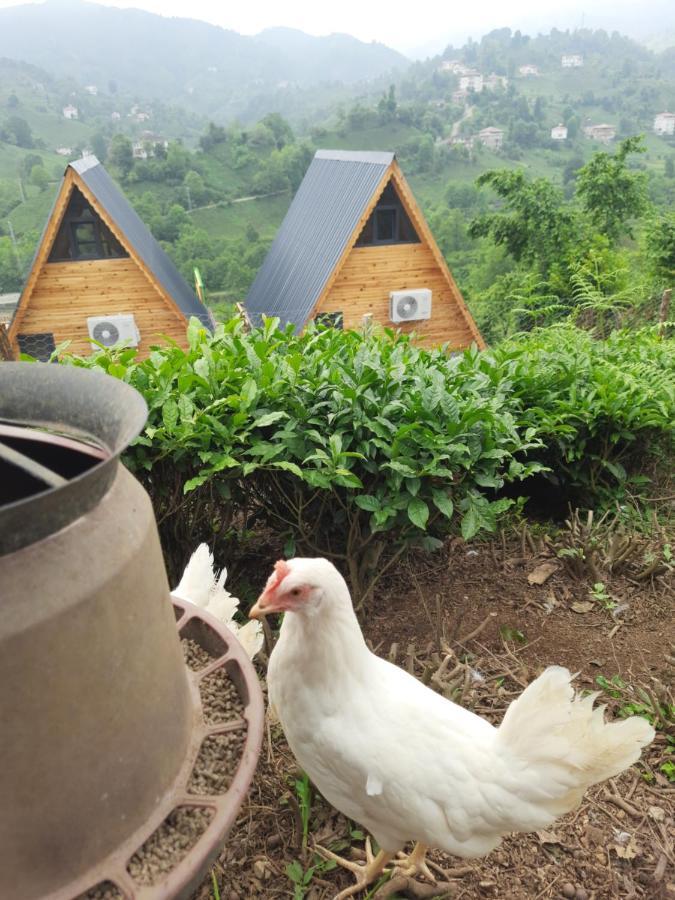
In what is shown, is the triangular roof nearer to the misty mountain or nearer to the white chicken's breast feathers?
the white chicken's breast feathers

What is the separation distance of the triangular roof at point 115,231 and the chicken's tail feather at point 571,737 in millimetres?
7304

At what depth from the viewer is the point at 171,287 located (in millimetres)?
11508

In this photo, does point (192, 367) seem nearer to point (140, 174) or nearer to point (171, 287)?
point (171, 287)

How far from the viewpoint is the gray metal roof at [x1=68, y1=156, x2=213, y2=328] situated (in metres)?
10.0

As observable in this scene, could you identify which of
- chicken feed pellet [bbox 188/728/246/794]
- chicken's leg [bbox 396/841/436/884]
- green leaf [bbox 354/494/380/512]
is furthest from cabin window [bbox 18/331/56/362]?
chicken feed pellet [bbox 188/728/246/794]

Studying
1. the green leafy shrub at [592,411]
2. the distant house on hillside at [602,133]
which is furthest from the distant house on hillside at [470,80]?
the green leafy shrub at [592,411]

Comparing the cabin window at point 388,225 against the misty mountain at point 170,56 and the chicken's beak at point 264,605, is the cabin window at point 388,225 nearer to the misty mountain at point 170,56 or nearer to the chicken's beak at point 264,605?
the chicken's beak at point 264,605

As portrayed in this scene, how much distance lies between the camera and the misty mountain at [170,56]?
4929 inches

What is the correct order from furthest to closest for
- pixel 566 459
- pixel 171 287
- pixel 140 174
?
pixel 140 174, pixel 171 287, pixel 566 459

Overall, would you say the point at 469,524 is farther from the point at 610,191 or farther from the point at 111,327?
the point at 610,191

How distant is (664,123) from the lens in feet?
246

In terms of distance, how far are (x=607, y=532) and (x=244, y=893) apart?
9.42 feet

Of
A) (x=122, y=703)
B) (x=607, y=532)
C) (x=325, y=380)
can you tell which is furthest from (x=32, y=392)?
(x=607, y=532)

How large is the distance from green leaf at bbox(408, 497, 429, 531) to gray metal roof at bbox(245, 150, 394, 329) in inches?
250
